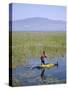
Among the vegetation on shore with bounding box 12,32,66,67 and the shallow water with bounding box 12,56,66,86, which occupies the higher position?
the vegetation on shore with bounding box 12,32,66,67

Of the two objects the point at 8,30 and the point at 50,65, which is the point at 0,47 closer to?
the point at 8,30

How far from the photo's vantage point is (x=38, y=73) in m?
2.09

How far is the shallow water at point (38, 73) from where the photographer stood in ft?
6.73

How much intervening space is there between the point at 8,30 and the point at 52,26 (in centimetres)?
39

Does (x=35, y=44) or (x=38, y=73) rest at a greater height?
(x=35, y=44)

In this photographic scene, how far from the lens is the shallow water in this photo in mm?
2051

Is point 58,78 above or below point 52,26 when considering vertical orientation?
below

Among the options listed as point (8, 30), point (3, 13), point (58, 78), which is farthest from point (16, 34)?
point (58, 78)

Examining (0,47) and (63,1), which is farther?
(63,1)

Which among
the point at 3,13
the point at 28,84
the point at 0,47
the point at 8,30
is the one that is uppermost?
the point at 3,13

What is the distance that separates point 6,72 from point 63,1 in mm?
793

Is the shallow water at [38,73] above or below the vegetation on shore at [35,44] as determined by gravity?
below

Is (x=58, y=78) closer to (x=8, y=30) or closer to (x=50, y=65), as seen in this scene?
(x=50, y=65)

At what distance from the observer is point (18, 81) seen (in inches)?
80.6
